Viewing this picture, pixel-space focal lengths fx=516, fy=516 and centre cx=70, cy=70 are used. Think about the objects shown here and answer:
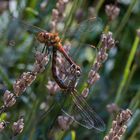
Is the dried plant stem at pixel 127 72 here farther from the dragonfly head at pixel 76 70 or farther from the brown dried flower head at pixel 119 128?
the brown dried flower head at pixel 119 128

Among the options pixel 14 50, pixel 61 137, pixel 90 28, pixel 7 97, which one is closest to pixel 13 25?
pixel 14 50

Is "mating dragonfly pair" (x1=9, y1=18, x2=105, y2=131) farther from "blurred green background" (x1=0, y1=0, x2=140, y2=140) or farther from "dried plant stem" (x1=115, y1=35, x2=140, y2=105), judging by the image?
"dried plant stem" (x1=115, y1=35, x2=140, y2=105)

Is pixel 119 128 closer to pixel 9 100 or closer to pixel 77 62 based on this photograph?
pixel 9 100

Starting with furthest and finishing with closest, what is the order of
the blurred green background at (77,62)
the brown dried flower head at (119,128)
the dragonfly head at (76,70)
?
1. the blurred green background at (77,62)
2. the dragonfly head at (76,70)
3. the brown dried flower head at (119,128)

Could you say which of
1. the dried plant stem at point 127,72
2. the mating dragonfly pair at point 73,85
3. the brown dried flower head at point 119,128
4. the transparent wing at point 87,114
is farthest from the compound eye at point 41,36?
the dried plant stem at point 127,72

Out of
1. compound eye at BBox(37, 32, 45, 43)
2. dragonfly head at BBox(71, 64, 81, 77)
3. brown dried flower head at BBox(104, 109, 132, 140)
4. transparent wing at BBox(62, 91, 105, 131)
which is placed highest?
compound eye at BBox(37, 32, 45, 43)

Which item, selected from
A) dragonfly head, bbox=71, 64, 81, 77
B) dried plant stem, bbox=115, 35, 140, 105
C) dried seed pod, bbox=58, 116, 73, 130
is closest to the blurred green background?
dried plant stem, bbox=115, 35, 140, 105

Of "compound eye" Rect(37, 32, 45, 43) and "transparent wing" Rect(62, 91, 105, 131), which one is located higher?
"compound eye" Rect(37, 32, 45, 43)

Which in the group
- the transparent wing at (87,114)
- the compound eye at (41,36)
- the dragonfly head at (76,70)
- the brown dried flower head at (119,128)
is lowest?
the transparent wing at (87,114)

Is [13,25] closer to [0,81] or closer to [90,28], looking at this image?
[0,81]
